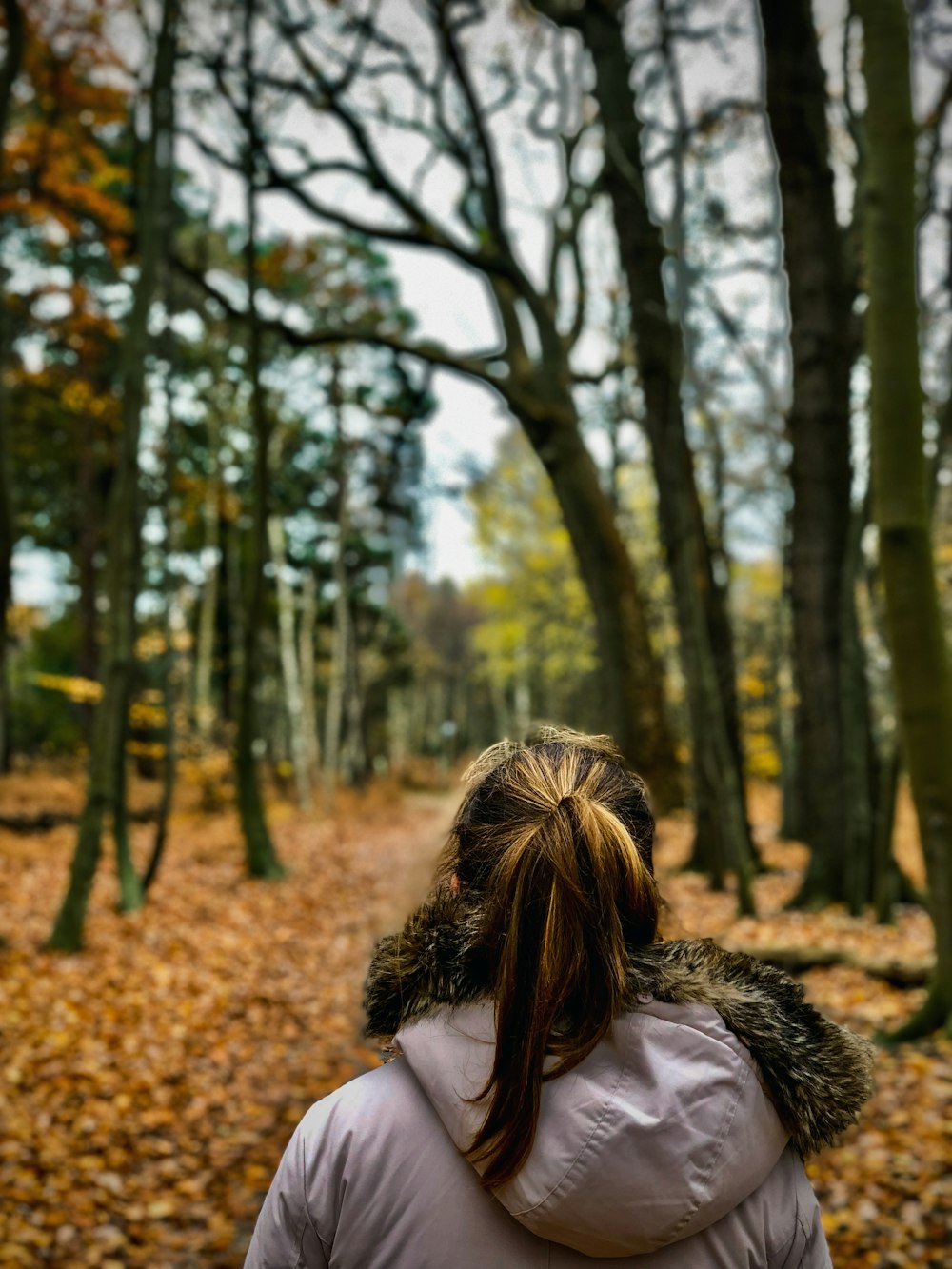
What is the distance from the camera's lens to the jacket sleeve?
1.37m

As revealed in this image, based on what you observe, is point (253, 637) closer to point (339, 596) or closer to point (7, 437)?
point (7, 437)

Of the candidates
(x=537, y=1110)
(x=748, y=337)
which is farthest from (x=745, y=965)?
(x=748, y=337)

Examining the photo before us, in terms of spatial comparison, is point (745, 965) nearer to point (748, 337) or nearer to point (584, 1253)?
point (584, 1253)

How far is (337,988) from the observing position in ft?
27.2

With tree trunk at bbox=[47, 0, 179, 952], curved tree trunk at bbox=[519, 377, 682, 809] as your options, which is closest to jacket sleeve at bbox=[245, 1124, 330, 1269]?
tree trunk at bbox=[47, 0, 179, 952]

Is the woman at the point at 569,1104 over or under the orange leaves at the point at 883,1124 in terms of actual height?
over

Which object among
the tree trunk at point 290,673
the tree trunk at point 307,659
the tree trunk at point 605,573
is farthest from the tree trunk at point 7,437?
the tree trunk at point 307,659

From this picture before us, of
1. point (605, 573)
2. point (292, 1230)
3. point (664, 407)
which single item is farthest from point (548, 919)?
point (664, 407)

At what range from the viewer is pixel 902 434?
4.47m

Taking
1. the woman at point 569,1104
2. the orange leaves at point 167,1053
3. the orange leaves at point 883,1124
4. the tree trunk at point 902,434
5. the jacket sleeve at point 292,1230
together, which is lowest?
the orange leaves at point 167,1053

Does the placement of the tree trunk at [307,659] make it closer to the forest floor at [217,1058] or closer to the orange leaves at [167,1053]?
the forest floor at [217,1058]

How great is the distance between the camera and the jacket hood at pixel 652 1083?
1.25 meters

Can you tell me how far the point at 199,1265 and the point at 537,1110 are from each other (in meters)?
3.63

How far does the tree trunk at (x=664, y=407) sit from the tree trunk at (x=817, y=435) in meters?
0.89
